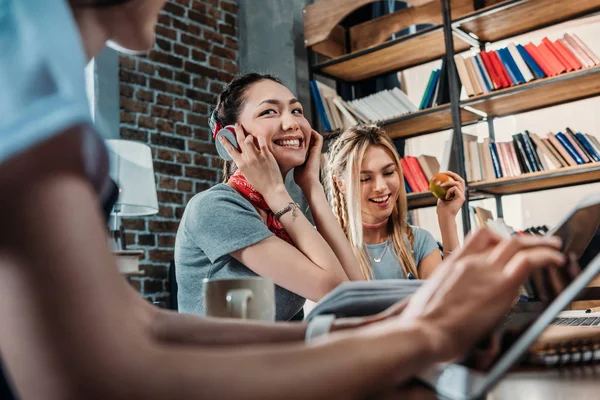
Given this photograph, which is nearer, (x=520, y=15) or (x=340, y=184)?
(x=340, y=184)

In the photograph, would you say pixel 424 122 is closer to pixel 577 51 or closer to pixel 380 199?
pixel 577 51

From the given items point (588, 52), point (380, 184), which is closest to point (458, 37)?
point (588, 52)

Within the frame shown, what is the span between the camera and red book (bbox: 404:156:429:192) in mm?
3434

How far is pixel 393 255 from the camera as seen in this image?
2.44 metres

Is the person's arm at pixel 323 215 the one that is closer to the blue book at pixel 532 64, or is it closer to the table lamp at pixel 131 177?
the table lamp at pixel 131 177

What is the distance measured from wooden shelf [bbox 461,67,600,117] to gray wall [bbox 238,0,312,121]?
115 cm

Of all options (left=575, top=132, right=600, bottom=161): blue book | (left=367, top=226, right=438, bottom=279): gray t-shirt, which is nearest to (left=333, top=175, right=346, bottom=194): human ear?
(left=367, top=226, right=438, bottom=279): gray t-shirt

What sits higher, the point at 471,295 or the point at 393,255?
the point at 471,295

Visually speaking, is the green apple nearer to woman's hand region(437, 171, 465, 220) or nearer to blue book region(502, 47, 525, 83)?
woman's hand region(437, 171, 465, 220)

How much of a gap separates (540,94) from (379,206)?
4.43 feet

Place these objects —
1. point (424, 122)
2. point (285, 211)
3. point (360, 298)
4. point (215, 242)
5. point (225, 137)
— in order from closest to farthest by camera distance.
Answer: point (360, 298)
point (215, 242)
point (285, 211)
point (225, 137)
point (424, 122)

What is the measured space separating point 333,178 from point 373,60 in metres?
1.48

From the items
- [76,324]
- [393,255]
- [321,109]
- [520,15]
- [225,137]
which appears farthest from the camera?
[321,109]

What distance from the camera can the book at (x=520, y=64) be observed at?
10.3 feet
